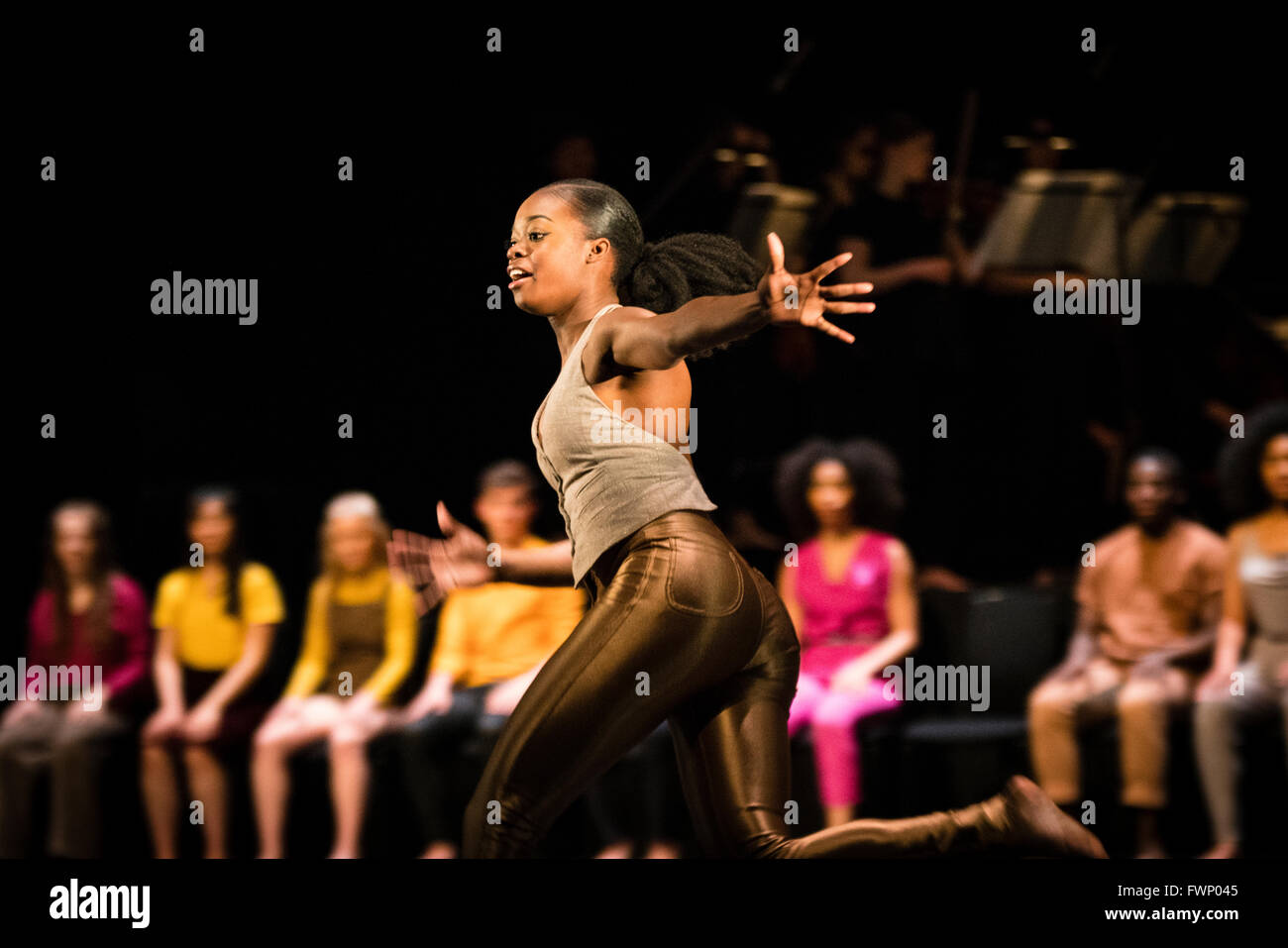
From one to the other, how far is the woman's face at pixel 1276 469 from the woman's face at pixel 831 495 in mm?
1013

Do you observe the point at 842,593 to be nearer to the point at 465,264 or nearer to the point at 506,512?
the point at 506,512

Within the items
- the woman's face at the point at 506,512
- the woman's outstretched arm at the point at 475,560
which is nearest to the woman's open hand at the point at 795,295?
the woman's outstretched arm at the point at 475,560

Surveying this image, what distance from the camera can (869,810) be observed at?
401 centimetres

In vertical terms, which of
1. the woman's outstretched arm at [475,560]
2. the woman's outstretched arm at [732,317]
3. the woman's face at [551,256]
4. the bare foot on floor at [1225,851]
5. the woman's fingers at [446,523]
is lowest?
the bare foot on floor at [1225,851]

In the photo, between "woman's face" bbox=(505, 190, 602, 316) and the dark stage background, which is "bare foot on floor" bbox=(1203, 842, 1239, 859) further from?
"woman's face" bbox=(505, 190, 602, 316)

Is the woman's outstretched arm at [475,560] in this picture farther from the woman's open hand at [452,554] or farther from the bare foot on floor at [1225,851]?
the bare foot on floor at [1225,851]

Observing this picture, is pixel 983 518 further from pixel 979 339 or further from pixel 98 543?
pixel 98 543

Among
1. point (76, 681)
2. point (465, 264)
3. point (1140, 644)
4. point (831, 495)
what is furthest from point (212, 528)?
point (1140, 644)

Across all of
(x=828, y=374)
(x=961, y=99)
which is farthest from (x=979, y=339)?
(x=961, y=99)

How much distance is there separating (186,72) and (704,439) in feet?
5.71

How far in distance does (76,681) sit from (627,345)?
2.36 metres

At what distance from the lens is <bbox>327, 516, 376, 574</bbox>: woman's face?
4273 mm

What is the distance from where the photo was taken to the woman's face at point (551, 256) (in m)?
2.70

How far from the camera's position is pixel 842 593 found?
4.16 meters
